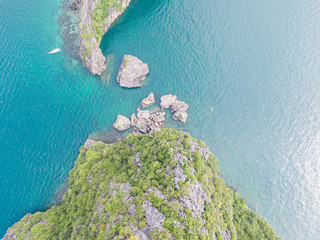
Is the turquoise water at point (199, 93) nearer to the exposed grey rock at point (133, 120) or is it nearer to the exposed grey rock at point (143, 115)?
the exposed grey rock at point (143, 115)

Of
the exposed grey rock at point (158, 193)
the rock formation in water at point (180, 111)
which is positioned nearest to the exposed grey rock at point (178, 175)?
the exposed grey rock at point (158, 193)

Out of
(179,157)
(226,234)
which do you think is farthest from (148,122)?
(226,234)

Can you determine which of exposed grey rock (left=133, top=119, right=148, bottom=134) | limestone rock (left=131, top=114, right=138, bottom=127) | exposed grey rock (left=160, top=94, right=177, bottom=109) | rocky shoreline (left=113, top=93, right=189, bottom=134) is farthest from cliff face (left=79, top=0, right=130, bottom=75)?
exposed grey rock (left=160, top=94, right=177, bottom=109)

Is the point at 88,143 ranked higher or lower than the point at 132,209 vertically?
lower

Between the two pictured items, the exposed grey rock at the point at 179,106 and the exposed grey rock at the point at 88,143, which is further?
the exposed grey rock at the point at 179,106

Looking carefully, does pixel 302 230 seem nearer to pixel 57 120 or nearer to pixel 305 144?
pixel 305 144

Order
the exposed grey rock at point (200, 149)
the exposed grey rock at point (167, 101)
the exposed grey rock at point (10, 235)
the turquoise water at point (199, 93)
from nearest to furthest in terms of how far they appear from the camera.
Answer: the exposed grey rock at point (200, 149) → the exposed grey rock at point (10, 235) → the turquoise water at point (199, 93) → the exposed grey rock at point (167, 101)

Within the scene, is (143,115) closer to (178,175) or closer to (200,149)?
(200,149)
